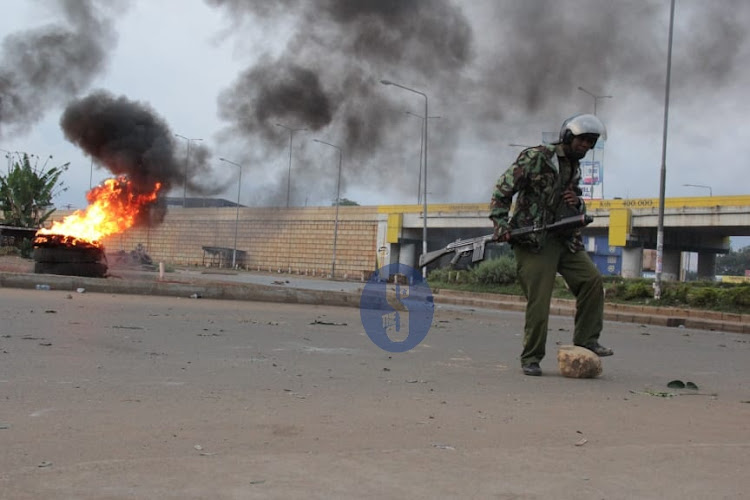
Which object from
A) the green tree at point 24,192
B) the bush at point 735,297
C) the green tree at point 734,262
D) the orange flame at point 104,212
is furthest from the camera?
the green tree at point 734,262

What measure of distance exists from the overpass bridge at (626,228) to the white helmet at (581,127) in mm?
32180

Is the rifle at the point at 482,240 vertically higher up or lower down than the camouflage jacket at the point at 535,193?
lower down

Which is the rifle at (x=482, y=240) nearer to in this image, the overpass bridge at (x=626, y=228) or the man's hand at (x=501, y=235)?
the man's hand at (x=501, y=235)

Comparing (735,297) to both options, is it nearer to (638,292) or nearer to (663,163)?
(638,292)

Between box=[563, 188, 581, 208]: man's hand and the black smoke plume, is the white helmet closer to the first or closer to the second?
box=[563, 188, 581, 208]: man's hand

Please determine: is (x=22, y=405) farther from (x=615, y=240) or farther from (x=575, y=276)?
(x=615, y=240)

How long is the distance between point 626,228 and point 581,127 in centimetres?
3942

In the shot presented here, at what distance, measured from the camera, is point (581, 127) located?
19.5 feet

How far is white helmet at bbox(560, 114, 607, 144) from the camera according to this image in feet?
19.4

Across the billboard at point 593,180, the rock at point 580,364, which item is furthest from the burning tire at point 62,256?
the billboard at point 593,180

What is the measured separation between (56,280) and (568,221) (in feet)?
37.7

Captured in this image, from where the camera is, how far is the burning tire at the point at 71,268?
17.8 meters

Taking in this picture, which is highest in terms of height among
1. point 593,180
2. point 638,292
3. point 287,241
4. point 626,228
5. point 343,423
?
point 593,180

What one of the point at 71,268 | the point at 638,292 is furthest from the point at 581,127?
the point at 638,292
